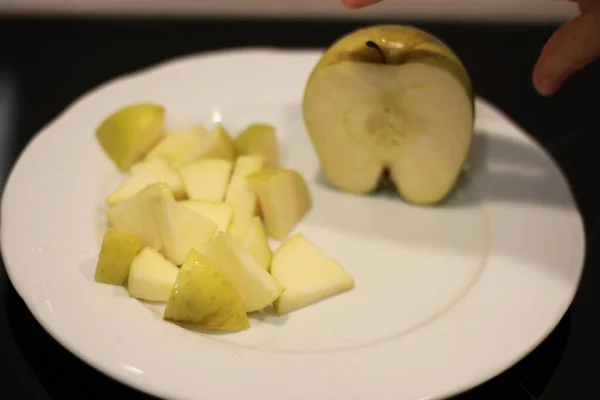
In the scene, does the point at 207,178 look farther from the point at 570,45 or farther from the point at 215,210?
the point at 570,45

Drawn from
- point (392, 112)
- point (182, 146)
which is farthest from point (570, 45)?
point (182, 146)

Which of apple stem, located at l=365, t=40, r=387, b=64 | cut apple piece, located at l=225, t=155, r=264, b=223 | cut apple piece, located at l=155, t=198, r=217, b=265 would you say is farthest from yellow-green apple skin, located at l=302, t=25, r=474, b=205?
cut apple piece, located at l=155, t=198, r=217, b=265

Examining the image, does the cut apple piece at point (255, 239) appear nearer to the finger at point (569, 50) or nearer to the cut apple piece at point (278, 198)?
the cut apple piece at point (278, 198)

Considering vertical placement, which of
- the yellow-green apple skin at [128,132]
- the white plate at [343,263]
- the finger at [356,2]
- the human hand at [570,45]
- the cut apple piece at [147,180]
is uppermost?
the finger at [356,2]

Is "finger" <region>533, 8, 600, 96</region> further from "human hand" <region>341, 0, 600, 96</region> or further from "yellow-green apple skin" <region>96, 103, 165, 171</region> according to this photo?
"yellow-green apple skin" <region>96, 103, 165, 171</region>

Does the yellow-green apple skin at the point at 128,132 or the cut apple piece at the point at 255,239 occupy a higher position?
the yellow-green apple skin at the point at 128,132

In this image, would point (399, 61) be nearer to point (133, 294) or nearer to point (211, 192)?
point (211, 192)

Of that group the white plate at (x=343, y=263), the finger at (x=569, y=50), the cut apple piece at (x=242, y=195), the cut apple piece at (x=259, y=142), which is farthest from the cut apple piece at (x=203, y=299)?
the finger at (x=569, y=50)
